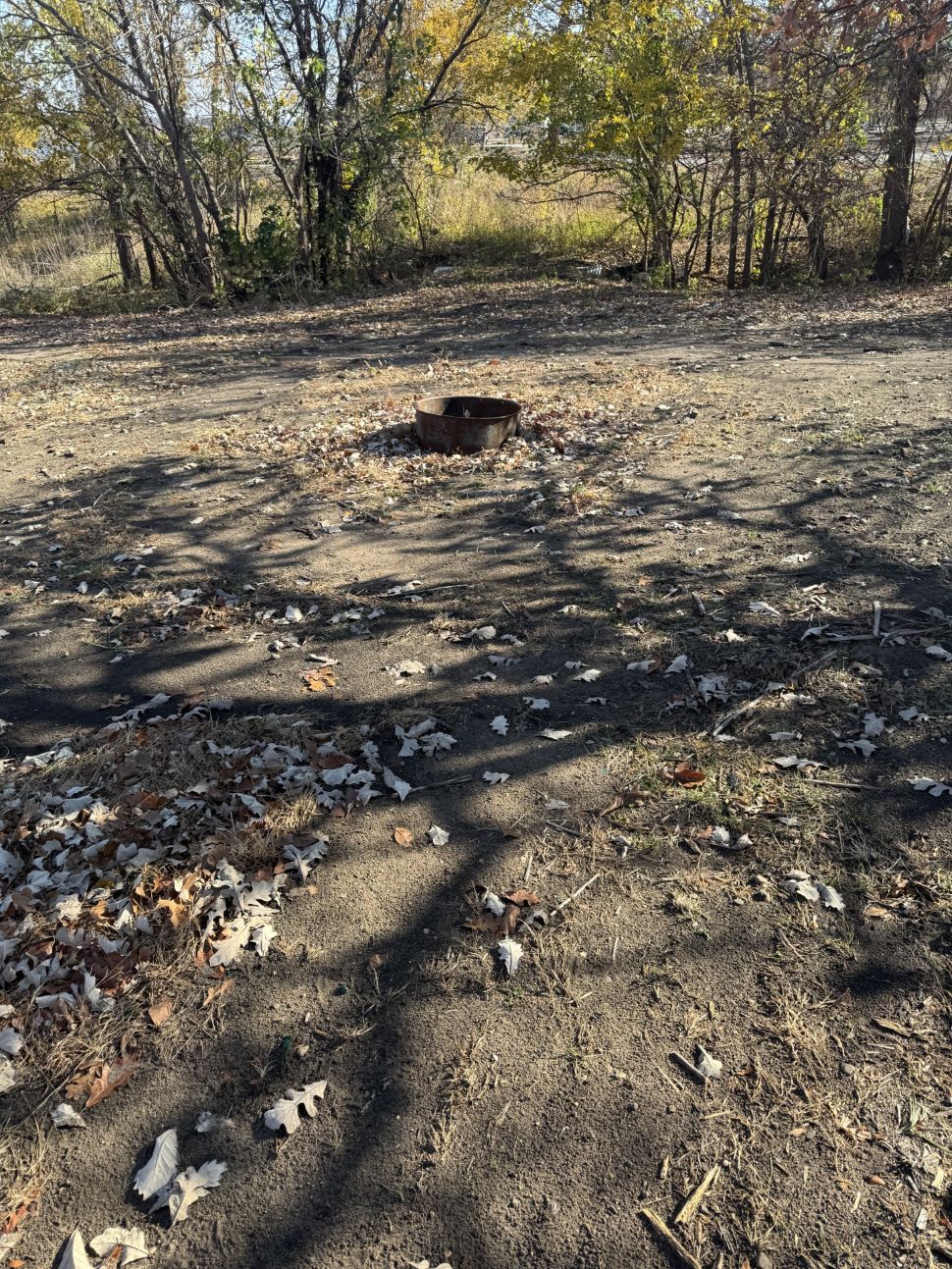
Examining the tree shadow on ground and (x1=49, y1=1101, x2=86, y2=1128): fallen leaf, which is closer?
the tree shadow on ground

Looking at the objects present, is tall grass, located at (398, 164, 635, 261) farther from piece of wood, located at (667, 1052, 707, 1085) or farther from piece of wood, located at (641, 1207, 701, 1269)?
piece of wood, located at (641, 1207, 701, 1269)

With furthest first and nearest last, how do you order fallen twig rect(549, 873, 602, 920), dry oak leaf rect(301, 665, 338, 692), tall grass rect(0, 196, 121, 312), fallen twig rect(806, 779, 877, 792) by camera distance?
tall grass rect(0, 196, 121, 312)
dry oak leaf rect(301, 665, 338, 692)
fallen twig rect(806, 779, 877, 792)
fallen twig rect(549, 873, 602, 920)

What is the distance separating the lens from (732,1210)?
A: 199 cm

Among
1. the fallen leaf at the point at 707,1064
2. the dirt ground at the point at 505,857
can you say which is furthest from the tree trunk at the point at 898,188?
the fallen leaf at the point at 707,1064

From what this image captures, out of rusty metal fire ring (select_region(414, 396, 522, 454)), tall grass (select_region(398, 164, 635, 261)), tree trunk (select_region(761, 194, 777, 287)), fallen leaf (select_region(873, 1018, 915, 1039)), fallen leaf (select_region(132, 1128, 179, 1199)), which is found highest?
tall grass (select_region(398, 164, 635, 261))

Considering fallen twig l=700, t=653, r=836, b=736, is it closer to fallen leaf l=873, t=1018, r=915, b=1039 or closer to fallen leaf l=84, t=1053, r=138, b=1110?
fallen leaf l=873, t=1018, r=915, b=1039

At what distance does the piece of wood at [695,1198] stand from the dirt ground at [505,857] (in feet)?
0.04

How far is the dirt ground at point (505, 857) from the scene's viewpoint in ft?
6.84

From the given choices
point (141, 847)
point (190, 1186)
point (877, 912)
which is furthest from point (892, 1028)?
point (141, 847)

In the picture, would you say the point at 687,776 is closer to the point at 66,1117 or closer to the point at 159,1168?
the point at 159,1168

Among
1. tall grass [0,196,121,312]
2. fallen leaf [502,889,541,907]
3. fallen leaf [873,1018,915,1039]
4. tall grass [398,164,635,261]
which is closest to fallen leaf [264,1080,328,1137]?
fallen leaf [502,889,541,907]

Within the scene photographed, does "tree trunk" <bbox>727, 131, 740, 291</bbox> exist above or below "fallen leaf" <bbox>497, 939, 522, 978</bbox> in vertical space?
above

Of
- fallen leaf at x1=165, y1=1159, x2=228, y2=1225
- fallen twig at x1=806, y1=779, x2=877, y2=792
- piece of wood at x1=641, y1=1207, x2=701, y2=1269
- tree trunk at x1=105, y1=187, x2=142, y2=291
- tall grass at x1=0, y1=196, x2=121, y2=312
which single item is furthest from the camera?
tall grass at x1=0, y1=196, x2=121, y2=312

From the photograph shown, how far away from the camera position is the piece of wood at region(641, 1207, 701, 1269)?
1900 millimetres
